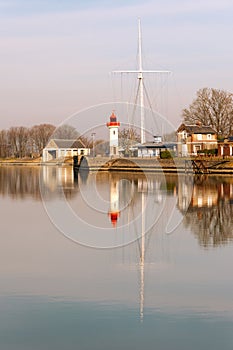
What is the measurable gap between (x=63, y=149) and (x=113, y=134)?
21335 millimetres

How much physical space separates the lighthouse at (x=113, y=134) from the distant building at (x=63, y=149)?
47.1 feet

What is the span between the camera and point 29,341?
711 centimetres

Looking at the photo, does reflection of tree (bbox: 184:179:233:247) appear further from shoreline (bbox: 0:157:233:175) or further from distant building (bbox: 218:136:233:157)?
distant building (bbox: 218:136:233:157)

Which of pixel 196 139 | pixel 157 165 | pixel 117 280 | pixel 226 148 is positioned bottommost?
pixel 117 280

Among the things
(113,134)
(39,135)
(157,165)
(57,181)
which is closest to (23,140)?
(39,135)

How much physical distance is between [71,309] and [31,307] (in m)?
0.55

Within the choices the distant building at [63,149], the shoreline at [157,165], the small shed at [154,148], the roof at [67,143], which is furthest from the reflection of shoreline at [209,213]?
the distant building at [63,149]

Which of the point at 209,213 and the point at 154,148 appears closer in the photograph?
the point at 209,213

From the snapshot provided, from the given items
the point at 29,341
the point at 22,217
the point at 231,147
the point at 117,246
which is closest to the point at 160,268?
the point at 117,246

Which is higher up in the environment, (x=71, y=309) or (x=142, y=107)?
(x=142, y=107)

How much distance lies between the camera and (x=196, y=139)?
57031mm

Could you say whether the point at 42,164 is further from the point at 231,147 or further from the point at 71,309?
the point at 71,309

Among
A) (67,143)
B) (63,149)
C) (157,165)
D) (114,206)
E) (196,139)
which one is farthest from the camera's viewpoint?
(63,149)

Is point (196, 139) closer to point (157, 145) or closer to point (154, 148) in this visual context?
point (157, 145)
